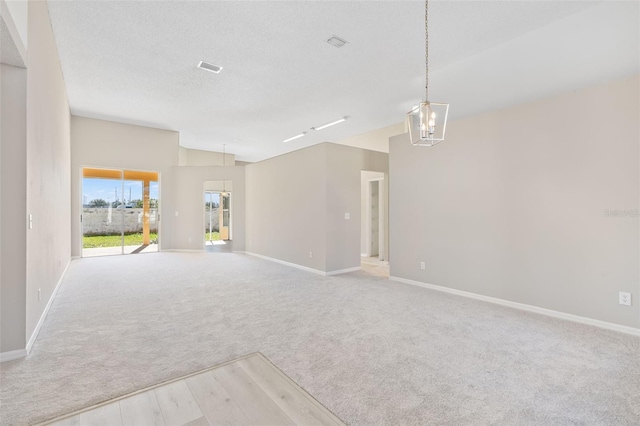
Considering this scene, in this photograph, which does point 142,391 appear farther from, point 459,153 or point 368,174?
point 368,174

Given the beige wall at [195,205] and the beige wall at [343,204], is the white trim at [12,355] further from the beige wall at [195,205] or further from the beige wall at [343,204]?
the beige wall at [195,205]

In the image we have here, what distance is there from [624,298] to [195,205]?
367 inches

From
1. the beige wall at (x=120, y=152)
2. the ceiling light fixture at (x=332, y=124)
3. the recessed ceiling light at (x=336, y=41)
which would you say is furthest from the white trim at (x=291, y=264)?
the recessed ceiling light at (x=336, y=41)

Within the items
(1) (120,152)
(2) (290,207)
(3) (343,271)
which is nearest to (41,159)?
(2) (290,207)

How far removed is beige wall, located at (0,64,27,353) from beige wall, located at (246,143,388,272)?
166 inches

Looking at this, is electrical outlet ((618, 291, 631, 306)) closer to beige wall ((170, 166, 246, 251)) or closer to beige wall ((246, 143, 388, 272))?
beige wall ((246, 143, 388, 272))

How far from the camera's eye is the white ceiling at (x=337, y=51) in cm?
338

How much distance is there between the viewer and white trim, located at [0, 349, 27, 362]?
240 centimetres

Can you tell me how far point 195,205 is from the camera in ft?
29.5

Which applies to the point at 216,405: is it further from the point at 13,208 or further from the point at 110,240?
the point at 110,240

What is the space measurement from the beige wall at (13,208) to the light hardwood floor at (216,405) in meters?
1.28

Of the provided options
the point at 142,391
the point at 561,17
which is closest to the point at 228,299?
the point at 142,391

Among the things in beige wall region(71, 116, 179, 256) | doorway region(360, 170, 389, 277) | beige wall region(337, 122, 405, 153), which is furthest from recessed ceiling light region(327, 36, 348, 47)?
beige wall region(71, 116, 179, 256)

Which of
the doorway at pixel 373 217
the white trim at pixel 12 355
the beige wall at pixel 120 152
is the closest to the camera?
the white trim at pixel 12 355
